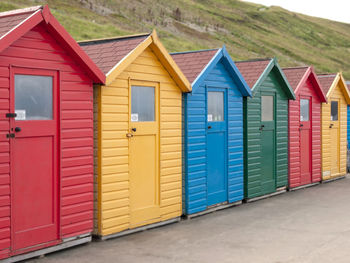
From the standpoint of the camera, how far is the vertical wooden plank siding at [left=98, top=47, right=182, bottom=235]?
7.92 meters

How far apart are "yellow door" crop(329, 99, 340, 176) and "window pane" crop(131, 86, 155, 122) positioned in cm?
836

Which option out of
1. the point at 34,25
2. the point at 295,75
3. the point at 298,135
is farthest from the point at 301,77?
the point at 34,25

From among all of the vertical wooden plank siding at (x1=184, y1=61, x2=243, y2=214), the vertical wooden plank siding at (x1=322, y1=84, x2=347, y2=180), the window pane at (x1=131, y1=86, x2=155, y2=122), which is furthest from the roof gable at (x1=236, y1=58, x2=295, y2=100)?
the window pane at (x1=131, y1=86, x2=155, y2=122)

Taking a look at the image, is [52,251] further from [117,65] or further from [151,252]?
[117,65]

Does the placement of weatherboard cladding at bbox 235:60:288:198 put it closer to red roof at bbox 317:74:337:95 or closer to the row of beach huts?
the row of beach huts

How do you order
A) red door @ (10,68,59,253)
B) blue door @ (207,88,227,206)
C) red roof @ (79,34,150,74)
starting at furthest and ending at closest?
1. blue door @ (207,88,227,206)
2. red roof @ (79,34,150,74)
3. red door @ (10,68,59,253)

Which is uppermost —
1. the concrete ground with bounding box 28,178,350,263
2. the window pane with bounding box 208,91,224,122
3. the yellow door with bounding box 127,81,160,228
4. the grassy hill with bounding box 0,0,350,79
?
the grassy hill with bounding box 0,0,350,79

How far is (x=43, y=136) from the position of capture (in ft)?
23.0

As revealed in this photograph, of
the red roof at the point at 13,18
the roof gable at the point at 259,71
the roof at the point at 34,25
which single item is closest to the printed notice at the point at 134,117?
the roof at the point at 34,25

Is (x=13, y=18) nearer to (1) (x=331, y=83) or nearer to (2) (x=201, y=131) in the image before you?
(2) (x=201, y=131)

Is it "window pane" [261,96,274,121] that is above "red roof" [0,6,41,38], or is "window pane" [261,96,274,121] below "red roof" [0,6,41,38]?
below

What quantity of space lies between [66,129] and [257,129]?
567cm

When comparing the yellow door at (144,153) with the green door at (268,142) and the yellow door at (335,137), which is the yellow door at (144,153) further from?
the yellow door at (335,137)

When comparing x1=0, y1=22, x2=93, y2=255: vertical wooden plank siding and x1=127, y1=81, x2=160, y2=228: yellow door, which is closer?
x1=0, y1=22, x2=93, y2=255: vertical wooden plank siding
